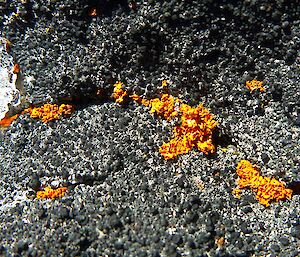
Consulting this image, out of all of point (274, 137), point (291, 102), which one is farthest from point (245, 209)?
point (291, 102)

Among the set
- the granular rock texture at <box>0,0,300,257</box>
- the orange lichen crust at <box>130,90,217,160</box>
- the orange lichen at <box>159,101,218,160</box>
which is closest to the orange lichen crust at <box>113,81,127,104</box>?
the granular rock texture at <box>0,0,300,257</box>

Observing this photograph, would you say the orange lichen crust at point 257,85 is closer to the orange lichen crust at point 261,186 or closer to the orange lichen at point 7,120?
the orange lichen crust at point 261,186

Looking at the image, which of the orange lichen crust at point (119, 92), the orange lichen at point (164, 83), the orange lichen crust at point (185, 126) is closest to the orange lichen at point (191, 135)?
the orange lichen crust at point (185, 126)

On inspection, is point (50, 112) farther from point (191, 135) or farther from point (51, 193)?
point (191, 135)

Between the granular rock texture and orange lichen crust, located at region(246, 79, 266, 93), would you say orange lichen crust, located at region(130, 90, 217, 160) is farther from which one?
orange lichen crust, located at region(246, 79, 266, 93)

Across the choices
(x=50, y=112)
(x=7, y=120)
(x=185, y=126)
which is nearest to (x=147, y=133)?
(x=185, y=126)
